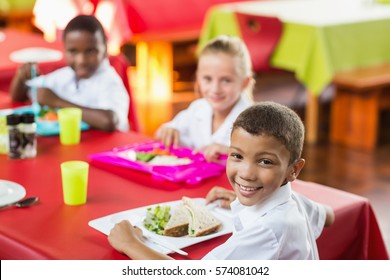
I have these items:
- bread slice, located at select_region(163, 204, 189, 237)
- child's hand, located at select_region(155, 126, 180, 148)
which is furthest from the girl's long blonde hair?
bread slice, located at select_region(163, 204, 189, 237)

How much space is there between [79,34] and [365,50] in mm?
2648

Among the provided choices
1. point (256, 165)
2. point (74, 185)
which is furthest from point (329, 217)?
point (74, 185)

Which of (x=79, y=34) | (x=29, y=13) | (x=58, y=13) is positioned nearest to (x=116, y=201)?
(x=79, y=34)

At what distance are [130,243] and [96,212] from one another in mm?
248

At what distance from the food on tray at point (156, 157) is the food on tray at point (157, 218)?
360 mm

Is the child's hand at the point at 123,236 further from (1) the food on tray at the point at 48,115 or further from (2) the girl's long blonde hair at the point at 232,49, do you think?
(1) the food on tray at the point at 48,115

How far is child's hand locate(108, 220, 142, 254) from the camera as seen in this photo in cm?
143

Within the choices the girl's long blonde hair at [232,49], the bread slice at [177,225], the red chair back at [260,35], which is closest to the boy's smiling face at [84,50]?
the girl's long blonde hair at [232,49]

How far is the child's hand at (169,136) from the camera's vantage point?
7.06ft

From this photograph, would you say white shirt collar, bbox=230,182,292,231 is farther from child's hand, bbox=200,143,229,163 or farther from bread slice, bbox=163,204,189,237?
child's hand, bbox=200,143,229,163

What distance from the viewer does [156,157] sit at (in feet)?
6.59

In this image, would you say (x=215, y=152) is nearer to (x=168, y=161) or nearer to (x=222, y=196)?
(x=168, y=161)

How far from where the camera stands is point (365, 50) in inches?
179
